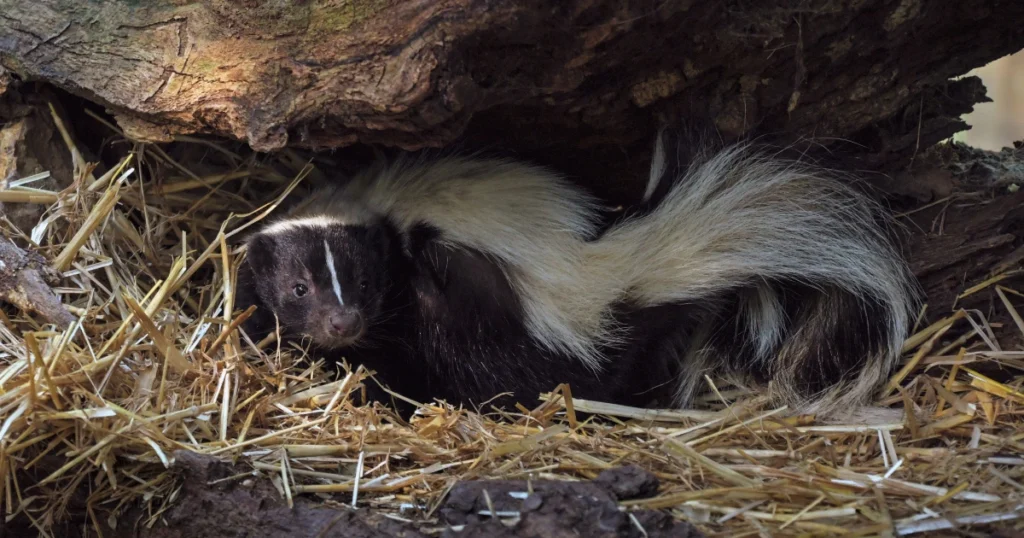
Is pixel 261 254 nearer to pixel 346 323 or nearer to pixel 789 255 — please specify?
pixel 346 323

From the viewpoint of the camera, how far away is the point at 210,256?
10.2 ft

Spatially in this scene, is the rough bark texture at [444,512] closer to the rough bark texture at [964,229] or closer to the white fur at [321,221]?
the white fur at [321,221]

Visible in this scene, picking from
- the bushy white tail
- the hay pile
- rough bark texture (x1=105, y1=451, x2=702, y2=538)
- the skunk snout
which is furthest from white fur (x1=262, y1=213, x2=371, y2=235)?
rough bark texture (x1=105, y1=451, x2=702, y2=538)

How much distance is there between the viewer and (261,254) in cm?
317

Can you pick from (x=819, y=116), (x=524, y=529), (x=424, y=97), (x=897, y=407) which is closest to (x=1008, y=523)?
Answer: (x=897, y=407)

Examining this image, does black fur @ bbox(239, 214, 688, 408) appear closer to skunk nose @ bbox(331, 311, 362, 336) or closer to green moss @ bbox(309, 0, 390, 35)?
skunk nose @ bbox(331, 311, 362, 336)

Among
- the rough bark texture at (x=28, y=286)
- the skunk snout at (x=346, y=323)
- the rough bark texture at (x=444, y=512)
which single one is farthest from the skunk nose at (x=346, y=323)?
the rough bark texture at (x=28, y=286)

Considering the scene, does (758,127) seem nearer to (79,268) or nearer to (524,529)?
(524,529)

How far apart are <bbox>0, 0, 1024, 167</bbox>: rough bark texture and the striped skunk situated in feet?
0.80

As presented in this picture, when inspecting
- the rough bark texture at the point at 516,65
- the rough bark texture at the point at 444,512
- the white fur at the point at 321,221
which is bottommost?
→ the rough bark texture at the point at 444,512

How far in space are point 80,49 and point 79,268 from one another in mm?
756

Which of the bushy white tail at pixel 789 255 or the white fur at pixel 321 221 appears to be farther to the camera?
the white fur at pixel 321 221

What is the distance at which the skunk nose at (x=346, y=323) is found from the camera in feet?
9.67

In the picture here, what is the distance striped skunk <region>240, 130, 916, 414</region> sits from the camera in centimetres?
296
